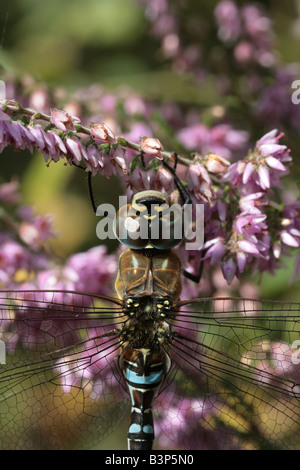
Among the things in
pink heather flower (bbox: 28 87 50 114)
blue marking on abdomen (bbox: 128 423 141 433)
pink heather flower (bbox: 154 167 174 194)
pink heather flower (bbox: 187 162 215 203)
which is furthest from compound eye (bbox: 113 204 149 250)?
pink heather flower (bbox: 28 87 50 114)

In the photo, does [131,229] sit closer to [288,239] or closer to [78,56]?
[288,239]

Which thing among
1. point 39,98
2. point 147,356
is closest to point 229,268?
point 147,356

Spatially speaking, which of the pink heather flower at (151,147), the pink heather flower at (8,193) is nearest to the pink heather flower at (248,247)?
the pink heather flower at (151,147)

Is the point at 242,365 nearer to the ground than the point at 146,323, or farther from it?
→ nearer to the ground

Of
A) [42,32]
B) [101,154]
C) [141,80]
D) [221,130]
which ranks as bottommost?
[101,154]

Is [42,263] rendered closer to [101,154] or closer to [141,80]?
[101,154]
